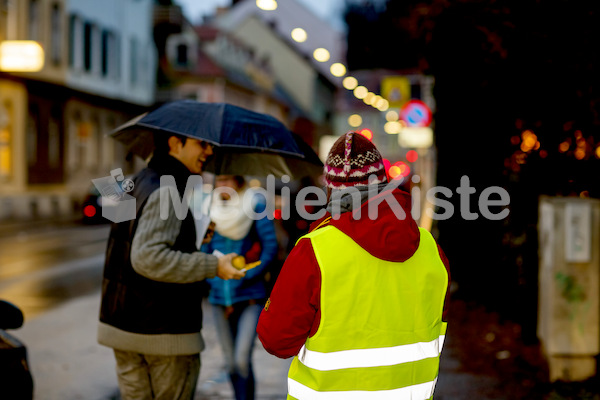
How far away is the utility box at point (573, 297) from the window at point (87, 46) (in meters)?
29.8

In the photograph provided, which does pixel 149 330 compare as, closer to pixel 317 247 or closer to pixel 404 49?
pixel 317 247

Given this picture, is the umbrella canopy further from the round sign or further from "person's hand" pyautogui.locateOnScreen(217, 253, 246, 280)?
the round sign

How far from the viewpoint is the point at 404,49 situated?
15891mm

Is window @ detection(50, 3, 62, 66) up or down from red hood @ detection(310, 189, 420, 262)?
up

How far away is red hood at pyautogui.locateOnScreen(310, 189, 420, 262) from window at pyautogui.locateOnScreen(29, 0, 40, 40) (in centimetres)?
2729

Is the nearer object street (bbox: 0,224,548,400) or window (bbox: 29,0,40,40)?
street (bbox: 0,224,548,400)

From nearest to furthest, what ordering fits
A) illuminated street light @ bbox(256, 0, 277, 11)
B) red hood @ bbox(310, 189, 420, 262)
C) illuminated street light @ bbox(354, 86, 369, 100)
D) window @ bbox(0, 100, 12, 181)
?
1. red hood @ bbox(310, 189, 420, 262)
2. illuminated street light @ bbox(256, 0, 277, 11)
3. illuminated street light @ bbox(354, 86, 369, 100)
4. window @ bbox(0, 100, 12, 181)

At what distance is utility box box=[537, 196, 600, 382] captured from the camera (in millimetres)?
5758

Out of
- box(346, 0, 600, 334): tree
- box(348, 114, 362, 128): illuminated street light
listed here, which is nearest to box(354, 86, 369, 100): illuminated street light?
box(346, 0, 600, 334): tree

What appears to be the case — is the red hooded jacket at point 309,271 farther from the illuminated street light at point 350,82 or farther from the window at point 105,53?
the window at point 105,53

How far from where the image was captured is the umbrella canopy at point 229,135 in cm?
394

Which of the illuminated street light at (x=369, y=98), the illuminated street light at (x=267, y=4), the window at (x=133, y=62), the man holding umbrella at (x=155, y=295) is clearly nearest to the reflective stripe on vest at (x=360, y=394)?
the man holding umbrella at (x=155, y=295)

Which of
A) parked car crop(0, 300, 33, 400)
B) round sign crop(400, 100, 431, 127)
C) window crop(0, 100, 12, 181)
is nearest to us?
parked car crop(0, 300, 33, 400)

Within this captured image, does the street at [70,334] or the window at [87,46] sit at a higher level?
the window at [87,46]
